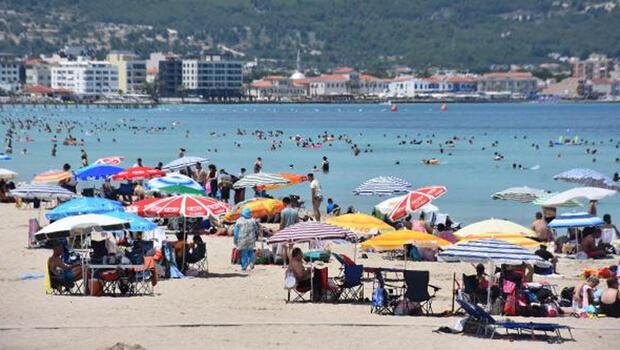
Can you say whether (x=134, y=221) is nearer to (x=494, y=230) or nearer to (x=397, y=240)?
(x=397, y=240)

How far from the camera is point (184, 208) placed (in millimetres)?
20172

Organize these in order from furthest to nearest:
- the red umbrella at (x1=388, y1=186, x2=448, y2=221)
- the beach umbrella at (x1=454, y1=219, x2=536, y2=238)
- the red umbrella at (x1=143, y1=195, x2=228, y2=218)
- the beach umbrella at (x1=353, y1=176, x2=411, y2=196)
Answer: the beach umbrella at (x1=353, y1=176, x2=411, y2=196), the red umbrella at (x1=388, y1=186, x2=448, y2=221), the red umbrella at (x1=143, y1=195, x2=228, y2=218), the beach umbrella at (x1=454, y1=219, x2=536, y2=238)

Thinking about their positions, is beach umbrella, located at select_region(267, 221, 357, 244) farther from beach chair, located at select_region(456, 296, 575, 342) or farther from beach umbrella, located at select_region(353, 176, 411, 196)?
beach umbrella, located at select_region(353, 176, 411, 196)

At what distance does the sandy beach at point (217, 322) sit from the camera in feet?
46.8

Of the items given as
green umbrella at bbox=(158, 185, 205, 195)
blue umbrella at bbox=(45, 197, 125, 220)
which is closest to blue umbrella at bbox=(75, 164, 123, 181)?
green umbrella at bbox=(158, 185, 205, 195)

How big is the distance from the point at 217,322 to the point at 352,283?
249cm

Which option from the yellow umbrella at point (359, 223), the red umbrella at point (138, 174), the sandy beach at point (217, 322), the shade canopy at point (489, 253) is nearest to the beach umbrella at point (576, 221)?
the sandy beach at point (217, 322)

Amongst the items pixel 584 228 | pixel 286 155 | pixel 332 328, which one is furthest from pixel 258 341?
pixel 286 155

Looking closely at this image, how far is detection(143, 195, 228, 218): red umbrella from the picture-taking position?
2014 centimetres

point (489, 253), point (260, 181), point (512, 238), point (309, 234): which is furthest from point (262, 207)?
point (489, 253)

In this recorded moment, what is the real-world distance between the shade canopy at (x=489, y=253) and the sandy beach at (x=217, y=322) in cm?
77

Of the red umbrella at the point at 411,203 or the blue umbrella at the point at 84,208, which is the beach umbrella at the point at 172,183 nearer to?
the red umbrella at the point at 411,203

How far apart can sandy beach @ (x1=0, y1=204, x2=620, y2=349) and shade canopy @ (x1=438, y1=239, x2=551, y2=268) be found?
77 centimetres

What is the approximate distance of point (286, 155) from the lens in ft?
211
